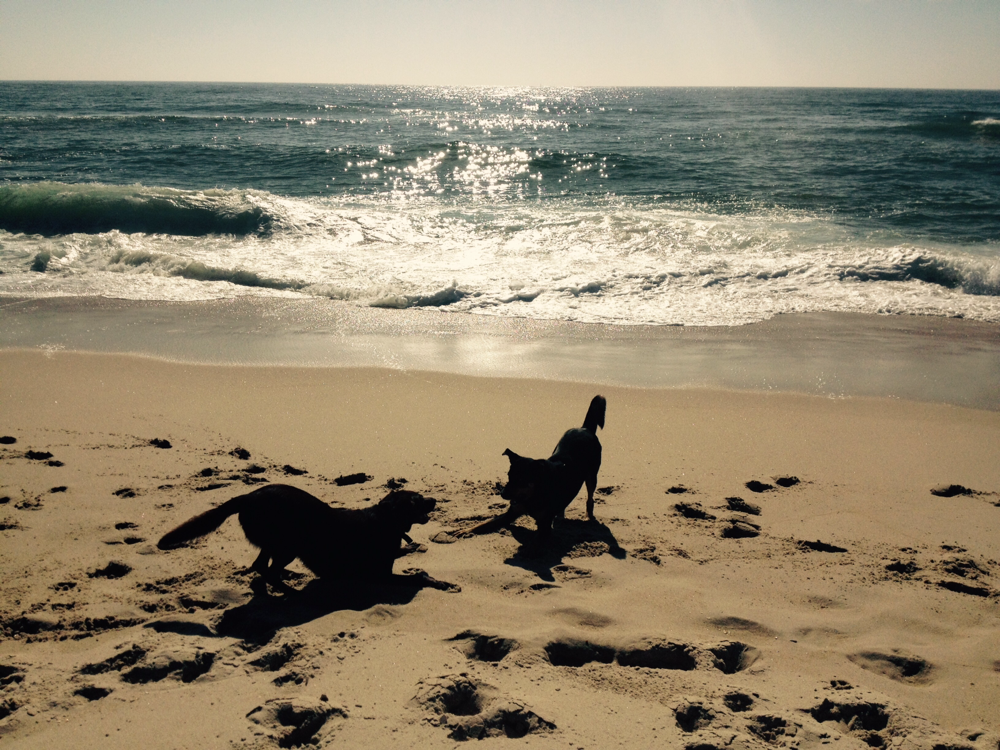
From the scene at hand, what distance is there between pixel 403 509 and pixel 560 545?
3.33 feet

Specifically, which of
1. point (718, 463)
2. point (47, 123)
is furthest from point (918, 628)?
point (47, 123)

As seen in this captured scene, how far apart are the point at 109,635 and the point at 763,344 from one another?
23.1 feet

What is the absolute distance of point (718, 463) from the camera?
5.07 metres

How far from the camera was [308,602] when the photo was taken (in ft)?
10.7

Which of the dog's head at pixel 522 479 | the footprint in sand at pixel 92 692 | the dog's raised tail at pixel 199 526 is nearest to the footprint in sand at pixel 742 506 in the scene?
the dog's head at pixel 522 479

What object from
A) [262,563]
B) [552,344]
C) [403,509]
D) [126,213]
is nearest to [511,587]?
[403,509]

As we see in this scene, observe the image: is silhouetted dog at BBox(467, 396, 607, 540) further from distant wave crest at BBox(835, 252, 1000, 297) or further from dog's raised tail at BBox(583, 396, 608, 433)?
distant wave crest at BBox(835, 252, 1000, 297)

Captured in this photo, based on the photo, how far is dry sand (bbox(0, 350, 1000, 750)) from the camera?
97.8 inches

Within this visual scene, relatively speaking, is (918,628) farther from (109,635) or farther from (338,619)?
(109,635)

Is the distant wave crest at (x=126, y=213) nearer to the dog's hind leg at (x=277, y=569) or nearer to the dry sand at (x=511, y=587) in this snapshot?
the dry sand at (x=511, y=587)

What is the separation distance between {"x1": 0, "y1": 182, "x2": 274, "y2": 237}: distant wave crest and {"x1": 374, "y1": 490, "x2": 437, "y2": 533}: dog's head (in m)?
11.7

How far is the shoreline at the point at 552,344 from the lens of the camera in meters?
6.82

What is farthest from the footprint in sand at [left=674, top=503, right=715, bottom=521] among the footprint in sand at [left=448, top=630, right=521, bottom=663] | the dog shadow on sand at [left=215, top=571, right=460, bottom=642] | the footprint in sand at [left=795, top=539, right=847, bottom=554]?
the footprint in sand at [left=448, top=630, right=521, bottom=663]

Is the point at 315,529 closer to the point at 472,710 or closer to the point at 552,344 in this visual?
the point at 472,710
